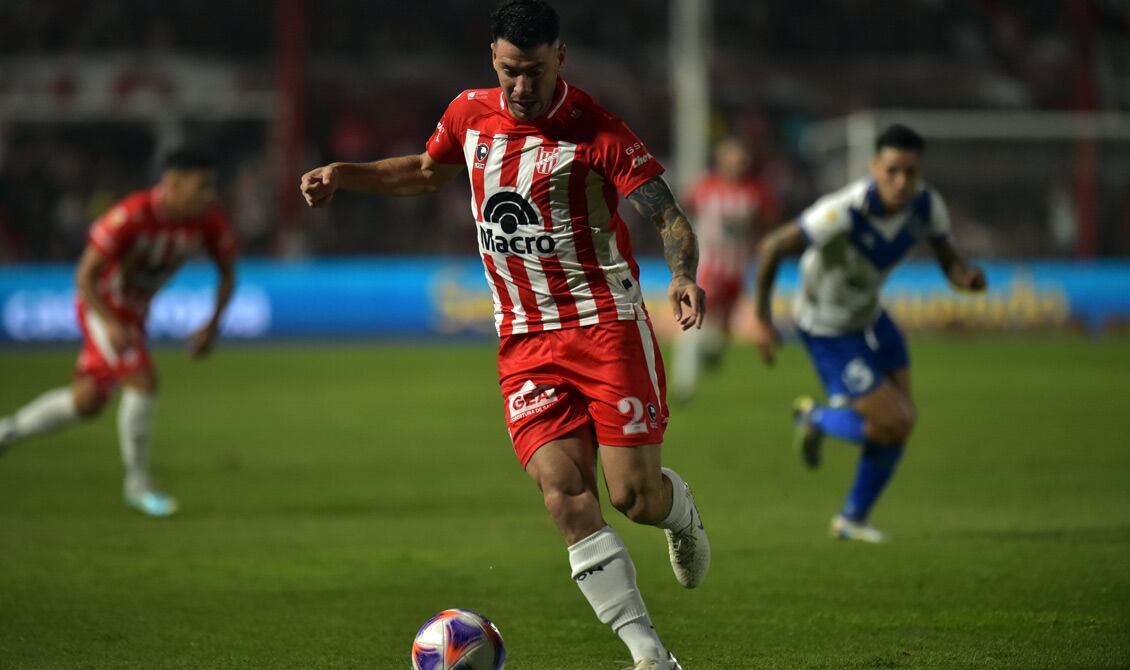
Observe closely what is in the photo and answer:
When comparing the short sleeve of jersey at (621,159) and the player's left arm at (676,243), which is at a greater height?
the short sleeve of jersey at (621,159)

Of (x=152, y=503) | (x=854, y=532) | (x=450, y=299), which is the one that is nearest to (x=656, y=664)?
(x=854, y=532)

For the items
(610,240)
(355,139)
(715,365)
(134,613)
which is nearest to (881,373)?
(610,240)

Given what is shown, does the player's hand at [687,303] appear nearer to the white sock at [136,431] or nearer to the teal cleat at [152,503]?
the teal cleat at [152,503]

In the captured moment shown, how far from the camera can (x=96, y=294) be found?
29.0 ft

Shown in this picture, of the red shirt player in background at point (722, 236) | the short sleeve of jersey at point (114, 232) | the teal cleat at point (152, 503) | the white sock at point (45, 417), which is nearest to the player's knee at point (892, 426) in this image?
the teal cleat at point (152, 503)

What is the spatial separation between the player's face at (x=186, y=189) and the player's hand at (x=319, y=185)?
394cm

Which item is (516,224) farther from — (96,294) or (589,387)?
(96,294)

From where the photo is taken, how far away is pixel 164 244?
9.11m

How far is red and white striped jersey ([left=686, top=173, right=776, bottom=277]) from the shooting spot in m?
17.0

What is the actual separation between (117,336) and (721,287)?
9513 millimetres

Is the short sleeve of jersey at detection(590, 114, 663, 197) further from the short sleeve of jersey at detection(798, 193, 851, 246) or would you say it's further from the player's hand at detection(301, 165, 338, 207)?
the short sleeve of jersey at detection(798, 193, 851, 246)

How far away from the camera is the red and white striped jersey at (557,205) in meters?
4.97

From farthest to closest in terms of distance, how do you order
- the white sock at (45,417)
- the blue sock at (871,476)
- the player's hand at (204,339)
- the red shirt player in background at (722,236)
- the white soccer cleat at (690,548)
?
the red shirt player in background at (722,236) < the player's hand at (204,339) < the white sock at (45,417) < the blue sock at (871,476) < the white soccer cleat at (690,548)

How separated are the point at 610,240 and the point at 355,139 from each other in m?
21.8
